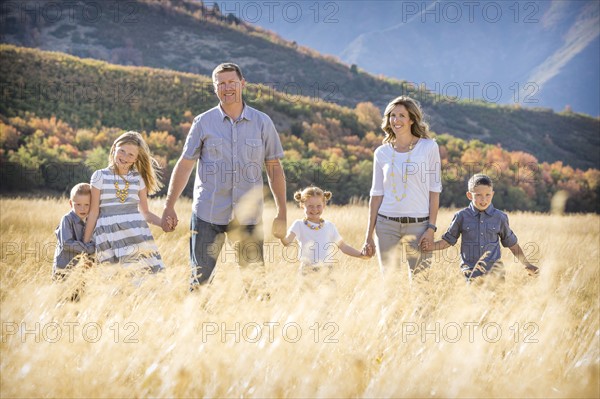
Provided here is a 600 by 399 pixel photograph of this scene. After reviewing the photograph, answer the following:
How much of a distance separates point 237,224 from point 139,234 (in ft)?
2.95

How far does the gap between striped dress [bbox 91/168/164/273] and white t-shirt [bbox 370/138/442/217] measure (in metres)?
2.00

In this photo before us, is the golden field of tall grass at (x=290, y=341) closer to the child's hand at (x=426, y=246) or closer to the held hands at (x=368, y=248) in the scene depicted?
the child's hand at (x=426, y=246)

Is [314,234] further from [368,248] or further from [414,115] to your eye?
[414,115]

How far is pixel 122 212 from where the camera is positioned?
513 centimetres

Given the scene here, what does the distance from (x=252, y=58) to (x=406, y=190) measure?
6064 centimetres

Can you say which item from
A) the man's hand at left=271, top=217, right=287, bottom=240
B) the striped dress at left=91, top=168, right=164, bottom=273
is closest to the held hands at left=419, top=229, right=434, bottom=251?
the man's hand at left=271, top=217, right=287, bottom=240

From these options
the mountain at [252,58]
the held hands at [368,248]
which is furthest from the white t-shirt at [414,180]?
the mountain at [252,58]

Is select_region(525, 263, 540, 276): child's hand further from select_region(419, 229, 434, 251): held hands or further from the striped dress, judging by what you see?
the striped dress

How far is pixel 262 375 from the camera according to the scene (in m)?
3.19

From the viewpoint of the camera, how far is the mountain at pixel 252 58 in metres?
55.7

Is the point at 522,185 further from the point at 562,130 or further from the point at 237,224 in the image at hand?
the point at 562,130

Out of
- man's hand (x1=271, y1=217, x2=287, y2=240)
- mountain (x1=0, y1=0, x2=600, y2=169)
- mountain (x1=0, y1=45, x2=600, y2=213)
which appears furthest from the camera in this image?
mountain (x1=0, y1=0, x2=600, y2=169)

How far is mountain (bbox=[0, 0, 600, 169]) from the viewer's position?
2192 inches

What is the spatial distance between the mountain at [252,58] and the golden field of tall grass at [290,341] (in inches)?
1951
